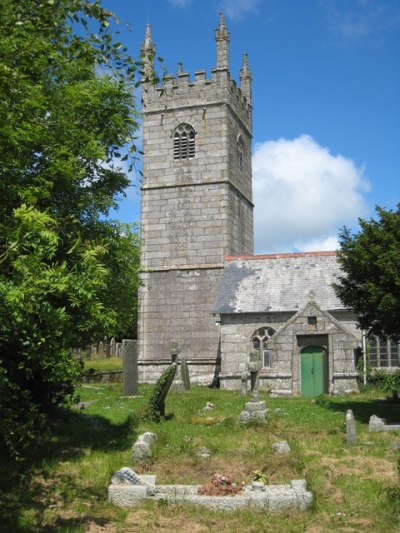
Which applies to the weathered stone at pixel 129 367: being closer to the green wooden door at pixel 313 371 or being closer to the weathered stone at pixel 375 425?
the green wooden door at pixel 313 371

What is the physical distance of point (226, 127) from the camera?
3141 cm

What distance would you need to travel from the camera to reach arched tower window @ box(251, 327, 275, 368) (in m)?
26.8

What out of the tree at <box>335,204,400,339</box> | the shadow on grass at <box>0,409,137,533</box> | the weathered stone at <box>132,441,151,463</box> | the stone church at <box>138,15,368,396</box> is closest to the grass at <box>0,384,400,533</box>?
the shadow on grass at <box>0,409,137,533</box>

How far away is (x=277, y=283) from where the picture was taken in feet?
92.2

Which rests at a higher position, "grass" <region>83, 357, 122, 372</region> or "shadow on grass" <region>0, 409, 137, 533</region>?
"grass" <region>83, 357, 122, 372</region>

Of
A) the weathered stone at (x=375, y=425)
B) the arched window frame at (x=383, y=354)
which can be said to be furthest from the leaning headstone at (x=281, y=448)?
the arched window frame at (x=383, y=354)

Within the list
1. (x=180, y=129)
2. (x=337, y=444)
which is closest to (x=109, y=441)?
(x=337, y=444)

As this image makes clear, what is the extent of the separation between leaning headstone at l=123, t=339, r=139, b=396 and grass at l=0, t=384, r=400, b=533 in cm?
391

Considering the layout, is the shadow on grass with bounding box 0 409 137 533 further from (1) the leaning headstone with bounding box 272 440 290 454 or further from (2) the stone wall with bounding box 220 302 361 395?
(2) the stone wall with bounding box 220 302 361 395

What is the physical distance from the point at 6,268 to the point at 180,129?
1013 inches

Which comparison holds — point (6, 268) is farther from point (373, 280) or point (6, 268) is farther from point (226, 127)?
point (226, 127)

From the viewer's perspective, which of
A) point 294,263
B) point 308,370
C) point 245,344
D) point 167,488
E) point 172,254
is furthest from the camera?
point 172,254

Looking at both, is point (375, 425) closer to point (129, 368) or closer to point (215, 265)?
point (129, 368)

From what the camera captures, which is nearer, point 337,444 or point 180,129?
point 337,444
